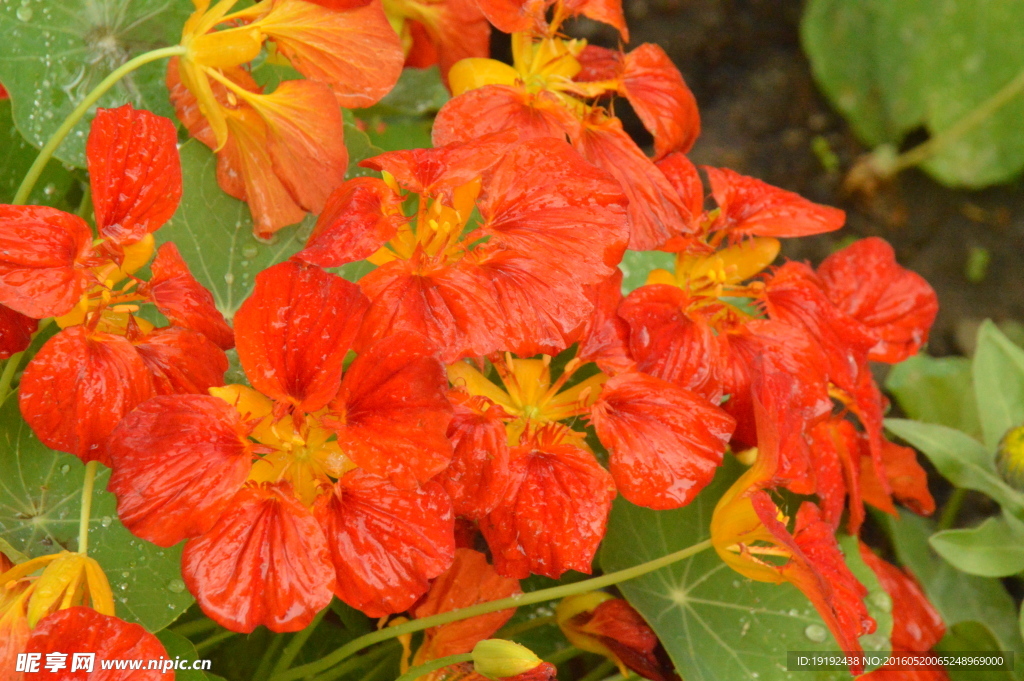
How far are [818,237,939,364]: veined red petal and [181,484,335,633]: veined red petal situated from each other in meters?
0.56

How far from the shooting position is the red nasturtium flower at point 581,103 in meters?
0.73

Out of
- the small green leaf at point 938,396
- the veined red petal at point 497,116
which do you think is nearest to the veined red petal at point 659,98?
the veined red petal at point 497,116

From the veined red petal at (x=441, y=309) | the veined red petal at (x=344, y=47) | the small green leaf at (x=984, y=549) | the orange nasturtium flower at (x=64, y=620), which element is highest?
the veined red petal at (x=344, y=47)

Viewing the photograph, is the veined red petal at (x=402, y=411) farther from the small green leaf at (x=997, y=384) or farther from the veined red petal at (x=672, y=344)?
the small green leaf at (x=997, y=384)

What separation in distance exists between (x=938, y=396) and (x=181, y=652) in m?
1.05

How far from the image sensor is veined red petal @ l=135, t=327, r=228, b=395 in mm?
639

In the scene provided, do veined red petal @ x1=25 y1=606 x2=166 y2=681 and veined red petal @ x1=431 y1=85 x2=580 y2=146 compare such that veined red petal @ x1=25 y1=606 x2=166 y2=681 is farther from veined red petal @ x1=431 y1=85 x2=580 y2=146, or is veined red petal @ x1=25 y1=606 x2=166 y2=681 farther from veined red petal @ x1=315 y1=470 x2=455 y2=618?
veined red petal @ x1=431 y1=85 x2=580 y2=146

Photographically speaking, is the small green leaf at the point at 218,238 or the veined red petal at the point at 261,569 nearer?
the veined red petal at the point at 261,569

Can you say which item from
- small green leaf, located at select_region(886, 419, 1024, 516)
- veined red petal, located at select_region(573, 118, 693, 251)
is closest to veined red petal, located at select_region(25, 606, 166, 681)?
veined red petal, located at select_region(573, 118, 693, 251)

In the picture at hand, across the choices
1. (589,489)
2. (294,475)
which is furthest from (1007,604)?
(294,475)

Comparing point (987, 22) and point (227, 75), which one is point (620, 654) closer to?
point (227, 75)

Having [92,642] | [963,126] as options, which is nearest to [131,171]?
[92,642]

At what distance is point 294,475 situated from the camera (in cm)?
65

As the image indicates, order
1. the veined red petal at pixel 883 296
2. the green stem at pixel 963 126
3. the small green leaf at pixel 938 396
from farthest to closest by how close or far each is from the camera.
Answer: the green stem at pixel 963 126 < the small green leaf at pixel 938 396 < the veined red petal at pixel 883 296
